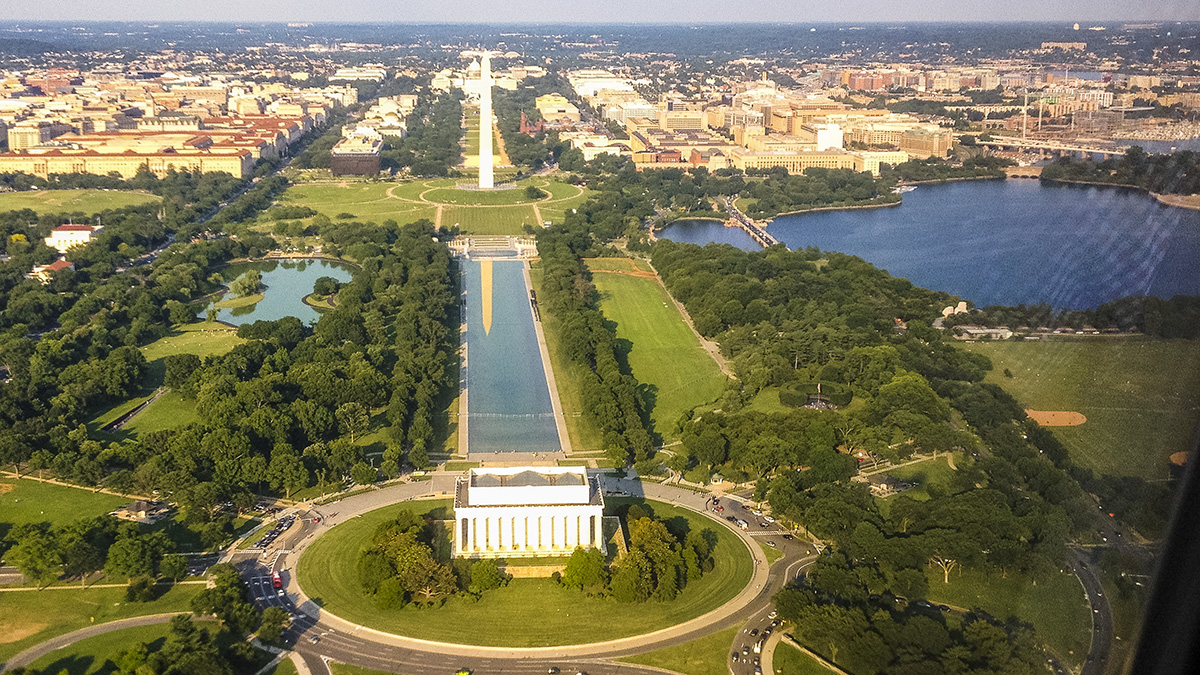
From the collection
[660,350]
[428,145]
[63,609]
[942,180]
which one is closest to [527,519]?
[63,609]

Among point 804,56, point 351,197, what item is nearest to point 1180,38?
point 351,197

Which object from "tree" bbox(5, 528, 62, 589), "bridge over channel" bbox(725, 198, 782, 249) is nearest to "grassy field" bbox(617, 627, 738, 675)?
"tree" bbox(5, 528, 62, 589)

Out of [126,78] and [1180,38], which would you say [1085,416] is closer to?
[1180,38]

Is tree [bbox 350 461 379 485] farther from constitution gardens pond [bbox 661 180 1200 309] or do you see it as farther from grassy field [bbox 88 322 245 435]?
constitution gardens pond [bbox 661 180 1200 309]

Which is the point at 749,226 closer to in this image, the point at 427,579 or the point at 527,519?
the point at 527,519

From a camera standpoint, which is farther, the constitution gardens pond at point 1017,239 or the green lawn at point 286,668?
the green lawn at point 286,668

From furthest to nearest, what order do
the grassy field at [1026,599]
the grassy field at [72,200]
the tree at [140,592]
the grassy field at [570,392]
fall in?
the grassy field at [72,200] → the grassy field at [570,392] → the tree at [140,592] → the grassy field at [1026,599]

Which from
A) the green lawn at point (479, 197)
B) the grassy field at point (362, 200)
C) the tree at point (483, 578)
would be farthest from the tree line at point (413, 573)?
the green lawn at point (479, 197)

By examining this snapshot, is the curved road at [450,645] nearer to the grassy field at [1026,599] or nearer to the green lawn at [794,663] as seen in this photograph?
the green lawn at [794,663]
